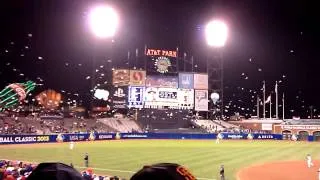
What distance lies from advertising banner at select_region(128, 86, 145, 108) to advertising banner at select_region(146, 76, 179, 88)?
6.15 feet

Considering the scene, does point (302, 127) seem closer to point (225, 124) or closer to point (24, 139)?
point (225, 124)

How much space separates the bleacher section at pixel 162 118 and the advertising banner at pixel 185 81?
27.7 ft

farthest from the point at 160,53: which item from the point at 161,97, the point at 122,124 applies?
the point at 122,124

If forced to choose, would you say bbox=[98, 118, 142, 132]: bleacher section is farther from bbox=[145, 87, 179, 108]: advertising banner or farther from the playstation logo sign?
the playstation logo sign

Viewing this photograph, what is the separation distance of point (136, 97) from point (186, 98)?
10.1 meters

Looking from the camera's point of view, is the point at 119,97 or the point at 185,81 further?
the point at 185,81

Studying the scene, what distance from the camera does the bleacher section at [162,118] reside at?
278ft

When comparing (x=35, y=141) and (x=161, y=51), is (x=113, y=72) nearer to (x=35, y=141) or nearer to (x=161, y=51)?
(x=161, y=51)

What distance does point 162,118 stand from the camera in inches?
3371

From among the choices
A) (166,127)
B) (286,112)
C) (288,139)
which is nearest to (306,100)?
(286,112)

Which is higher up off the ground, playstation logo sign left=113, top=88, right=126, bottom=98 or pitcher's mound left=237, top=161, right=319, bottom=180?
playstation logo sign left=113, top=88, right=126, bottom=98

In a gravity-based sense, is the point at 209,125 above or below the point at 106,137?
above

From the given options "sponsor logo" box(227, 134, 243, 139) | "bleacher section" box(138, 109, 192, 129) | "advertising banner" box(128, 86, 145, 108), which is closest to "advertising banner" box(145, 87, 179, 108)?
"advertising banner" box(128, 86, 145, 108)

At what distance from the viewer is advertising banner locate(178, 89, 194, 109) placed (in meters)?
80.2
